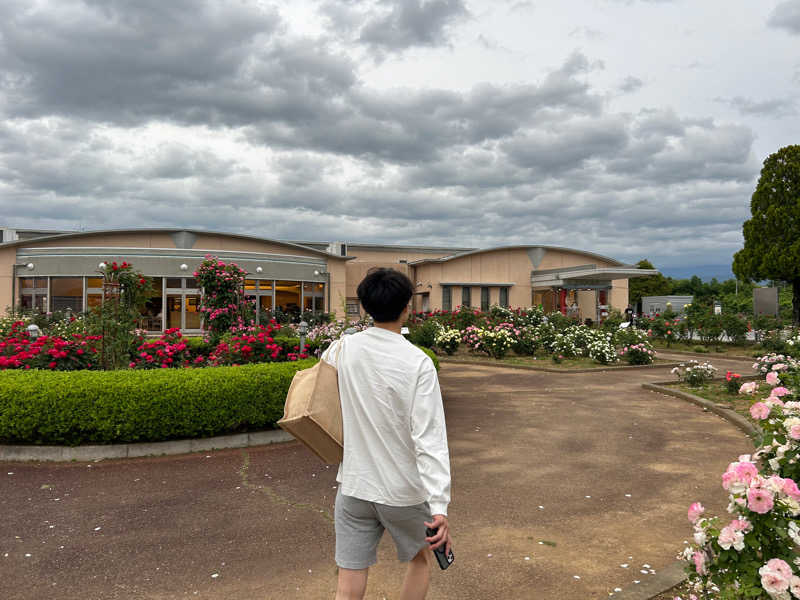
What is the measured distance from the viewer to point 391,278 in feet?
7.95

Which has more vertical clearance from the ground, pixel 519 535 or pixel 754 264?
pixel 754 264

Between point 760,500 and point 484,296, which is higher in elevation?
point 484,296

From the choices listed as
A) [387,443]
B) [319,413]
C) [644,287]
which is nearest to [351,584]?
[387,443]

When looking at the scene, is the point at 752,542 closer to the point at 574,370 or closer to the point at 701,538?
the point at 701,538

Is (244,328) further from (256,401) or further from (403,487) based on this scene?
(403,487)

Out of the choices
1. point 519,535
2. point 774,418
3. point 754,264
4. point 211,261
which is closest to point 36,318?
point 211,261

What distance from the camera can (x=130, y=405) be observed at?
6.44 meters

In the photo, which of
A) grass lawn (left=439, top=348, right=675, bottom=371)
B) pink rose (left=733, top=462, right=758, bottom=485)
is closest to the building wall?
grass lawn (left=439, top=348, right=675, bottom=371)

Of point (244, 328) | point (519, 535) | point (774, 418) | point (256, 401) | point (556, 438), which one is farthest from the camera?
point (244, 328)

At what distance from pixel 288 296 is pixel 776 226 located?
82.3 ft

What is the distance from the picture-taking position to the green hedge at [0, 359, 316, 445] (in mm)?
6289

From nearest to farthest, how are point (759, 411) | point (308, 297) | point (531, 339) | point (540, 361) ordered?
1. point (759, 411)
2. point (540, 361)
3. point (531, 339)
4. point (308, 297)

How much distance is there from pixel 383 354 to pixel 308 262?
26.8 meters

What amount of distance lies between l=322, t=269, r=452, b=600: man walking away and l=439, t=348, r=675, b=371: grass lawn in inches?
534
